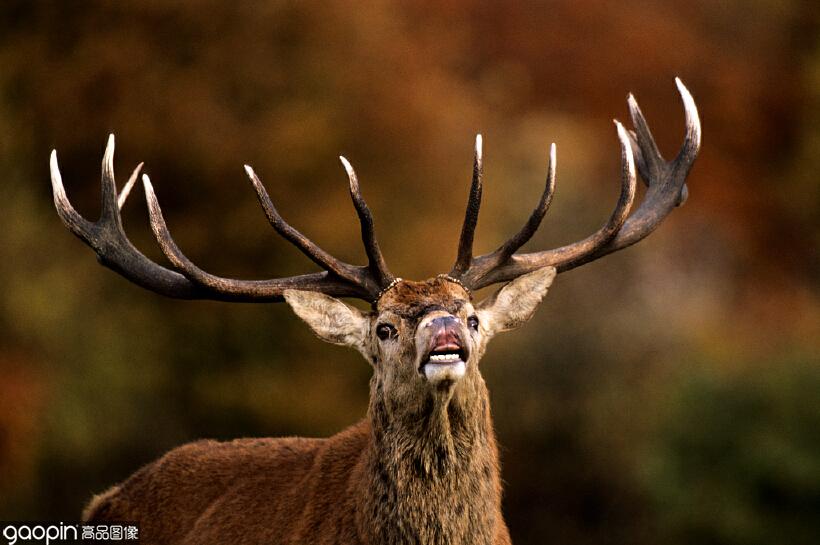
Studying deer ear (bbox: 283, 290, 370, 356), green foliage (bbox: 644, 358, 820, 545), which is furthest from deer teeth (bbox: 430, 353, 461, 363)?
green foliage (bbox: 644, 358, 820, 545)

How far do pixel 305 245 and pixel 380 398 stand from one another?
907 mm

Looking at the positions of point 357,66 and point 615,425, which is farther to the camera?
point 357,66

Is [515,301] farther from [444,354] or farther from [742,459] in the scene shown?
[742,459]

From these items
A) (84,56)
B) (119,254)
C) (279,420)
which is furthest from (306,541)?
(84,56)

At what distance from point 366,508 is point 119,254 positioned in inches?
80.7

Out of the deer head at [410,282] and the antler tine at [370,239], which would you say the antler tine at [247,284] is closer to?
the deer head at [410,282]

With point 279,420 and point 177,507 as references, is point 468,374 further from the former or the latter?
point 279,420

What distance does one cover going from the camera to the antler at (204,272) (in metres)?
6.56

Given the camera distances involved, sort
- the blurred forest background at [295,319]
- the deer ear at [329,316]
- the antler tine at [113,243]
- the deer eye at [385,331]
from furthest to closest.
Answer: the blurred forest background at [295,319] < the antler tine at [113,243] < the deer ear at [329,316] < the deer eye at [385,331]

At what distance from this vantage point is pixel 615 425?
1977 centimetres

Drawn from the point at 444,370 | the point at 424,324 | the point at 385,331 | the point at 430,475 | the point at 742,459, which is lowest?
the point at 430,475

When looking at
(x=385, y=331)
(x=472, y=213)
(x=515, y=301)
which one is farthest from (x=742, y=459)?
(x=385, y=331)

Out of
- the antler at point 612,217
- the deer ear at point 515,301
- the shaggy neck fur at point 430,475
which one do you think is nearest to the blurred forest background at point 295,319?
the antler at point 612,217

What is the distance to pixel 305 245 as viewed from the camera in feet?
21.6
